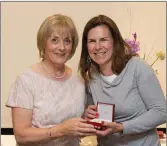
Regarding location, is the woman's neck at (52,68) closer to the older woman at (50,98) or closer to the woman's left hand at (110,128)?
the older woman at (50,98)

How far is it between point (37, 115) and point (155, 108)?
62cm

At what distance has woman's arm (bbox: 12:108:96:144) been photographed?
53.4 inches

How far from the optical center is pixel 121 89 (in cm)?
148

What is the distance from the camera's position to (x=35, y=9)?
9.21 ft

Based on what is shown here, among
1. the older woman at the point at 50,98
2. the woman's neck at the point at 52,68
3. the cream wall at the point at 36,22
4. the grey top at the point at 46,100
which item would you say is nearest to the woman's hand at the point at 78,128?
the older woman at the point at 50,98

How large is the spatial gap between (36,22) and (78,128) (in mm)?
1744

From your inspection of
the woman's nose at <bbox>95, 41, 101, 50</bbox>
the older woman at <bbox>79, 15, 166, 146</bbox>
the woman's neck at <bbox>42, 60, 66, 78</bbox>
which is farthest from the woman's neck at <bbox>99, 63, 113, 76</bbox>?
the woman's neck at <bbox>42, 60, 66, 78</bbox>

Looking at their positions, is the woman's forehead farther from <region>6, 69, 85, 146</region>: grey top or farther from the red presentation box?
the red presentation box

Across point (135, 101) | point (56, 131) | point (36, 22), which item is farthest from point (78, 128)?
point (36, 22)

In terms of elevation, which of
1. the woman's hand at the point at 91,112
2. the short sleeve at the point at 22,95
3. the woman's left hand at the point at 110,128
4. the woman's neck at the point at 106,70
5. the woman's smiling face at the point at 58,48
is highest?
the woman's smiling face at the point at 58,48

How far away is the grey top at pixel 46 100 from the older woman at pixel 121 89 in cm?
12

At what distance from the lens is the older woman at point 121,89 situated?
1.42 metres

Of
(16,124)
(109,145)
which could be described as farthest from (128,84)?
(16,124)

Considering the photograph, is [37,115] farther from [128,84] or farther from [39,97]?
[128,84]
